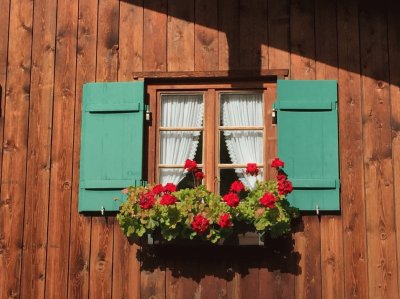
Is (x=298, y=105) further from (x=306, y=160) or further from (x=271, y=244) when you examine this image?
(x=271, y=244)

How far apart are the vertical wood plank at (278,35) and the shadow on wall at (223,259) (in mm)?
1287

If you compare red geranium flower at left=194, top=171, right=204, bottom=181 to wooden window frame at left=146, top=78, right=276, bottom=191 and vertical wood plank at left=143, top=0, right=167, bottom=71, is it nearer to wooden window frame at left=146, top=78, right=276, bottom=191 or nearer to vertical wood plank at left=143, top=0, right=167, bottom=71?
wooden window frame at left=146, top=78, right=276, bottom=191

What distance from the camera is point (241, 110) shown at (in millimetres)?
5676

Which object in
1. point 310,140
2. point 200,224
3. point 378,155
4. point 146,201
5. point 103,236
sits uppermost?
point 310,140

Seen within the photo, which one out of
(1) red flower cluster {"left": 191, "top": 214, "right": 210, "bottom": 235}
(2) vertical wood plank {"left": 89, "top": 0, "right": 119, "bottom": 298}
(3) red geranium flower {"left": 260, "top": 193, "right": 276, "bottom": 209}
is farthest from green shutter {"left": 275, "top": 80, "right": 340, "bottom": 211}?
(2) vertical wood plank {"left": 89, "top": 0, "right": 119, "bottom": 298}

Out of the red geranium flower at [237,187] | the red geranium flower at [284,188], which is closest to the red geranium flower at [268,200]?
the red geranium flower at [284,188]

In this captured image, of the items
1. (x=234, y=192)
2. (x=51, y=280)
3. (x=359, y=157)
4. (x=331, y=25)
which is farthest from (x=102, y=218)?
(x=331, y=25)

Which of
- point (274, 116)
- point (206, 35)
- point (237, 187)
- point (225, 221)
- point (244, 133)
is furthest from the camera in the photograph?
point (206, 35)

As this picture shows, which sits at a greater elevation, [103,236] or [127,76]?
[127,76]

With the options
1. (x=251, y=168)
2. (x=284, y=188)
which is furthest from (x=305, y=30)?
(x=284, y=188)

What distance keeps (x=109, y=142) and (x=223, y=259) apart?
1.25 metres

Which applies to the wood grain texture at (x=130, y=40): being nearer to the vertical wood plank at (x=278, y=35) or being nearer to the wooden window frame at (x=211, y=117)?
the wooden window frame at (x=211, y=117)

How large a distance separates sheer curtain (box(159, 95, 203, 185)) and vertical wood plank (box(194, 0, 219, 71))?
27 centimetres

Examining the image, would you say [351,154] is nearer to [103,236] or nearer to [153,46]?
[153,46]
